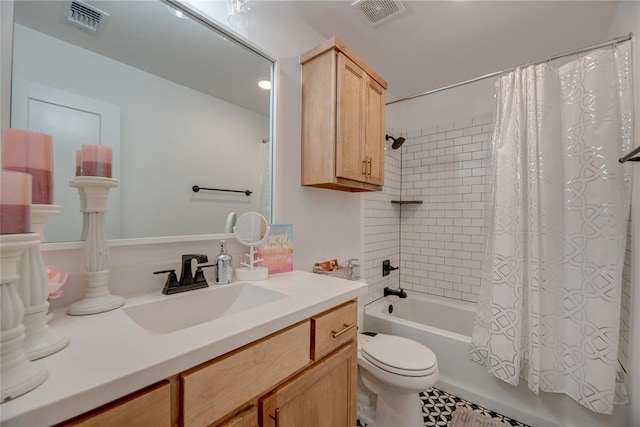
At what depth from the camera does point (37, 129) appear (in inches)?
31.6

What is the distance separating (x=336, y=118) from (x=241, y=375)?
4.13 ft

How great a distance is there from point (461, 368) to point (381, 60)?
2371 mm

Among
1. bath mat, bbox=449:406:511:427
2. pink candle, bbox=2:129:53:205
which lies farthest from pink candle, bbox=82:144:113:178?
bath mat, bbox=449:406:511:427

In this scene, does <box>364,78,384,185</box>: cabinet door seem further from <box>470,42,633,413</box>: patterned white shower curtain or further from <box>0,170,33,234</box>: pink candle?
<box>0,170,33,234</box>: pink candle

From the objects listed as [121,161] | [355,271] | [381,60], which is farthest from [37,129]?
[381,60]

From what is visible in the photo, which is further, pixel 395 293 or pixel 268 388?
pixel 395 293

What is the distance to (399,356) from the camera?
146 centimetres

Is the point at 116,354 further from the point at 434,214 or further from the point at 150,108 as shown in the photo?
the point at 434,214

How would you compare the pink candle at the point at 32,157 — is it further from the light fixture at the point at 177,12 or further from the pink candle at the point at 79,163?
the light fixture at the point at 177,12

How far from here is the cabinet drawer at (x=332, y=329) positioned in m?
0.93

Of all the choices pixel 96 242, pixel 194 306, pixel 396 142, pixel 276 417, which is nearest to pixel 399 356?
pixel 276 417

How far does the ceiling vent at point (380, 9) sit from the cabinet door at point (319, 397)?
1.82m

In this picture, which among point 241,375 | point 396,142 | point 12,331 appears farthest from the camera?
point 396,142

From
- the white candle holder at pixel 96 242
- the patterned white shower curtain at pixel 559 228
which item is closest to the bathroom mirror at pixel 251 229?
the white candle holder at pixel 96 242
